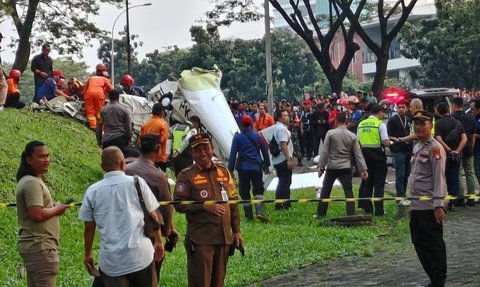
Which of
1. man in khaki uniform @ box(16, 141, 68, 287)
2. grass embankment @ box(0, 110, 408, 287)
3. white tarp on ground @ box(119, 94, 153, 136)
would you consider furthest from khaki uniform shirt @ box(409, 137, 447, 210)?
white tarp on ground @ box(119, 94, 153, 136)

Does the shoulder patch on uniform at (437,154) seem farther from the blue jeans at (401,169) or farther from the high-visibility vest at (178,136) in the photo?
the high-visibility vest at (178,136)

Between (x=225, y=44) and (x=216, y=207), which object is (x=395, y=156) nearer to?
(x=216, y=207)

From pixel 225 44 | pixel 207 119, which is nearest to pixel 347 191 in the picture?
pixel 207 119

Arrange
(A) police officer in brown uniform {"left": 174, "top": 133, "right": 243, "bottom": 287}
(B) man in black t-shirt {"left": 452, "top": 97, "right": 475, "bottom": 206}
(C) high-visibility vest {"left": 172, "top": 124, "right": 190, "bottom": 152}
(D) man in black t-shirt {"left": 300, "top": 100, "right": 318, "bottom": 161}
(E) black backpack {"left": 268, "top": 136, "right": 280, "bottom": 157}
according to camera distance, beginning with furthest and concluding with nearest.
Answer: (D) man in black t-shirt {"left": 300, "top": 100, "right": 318, "bottom": 161} → (C) high-visibility vest {"left": 172, "top": 124, "right": 190, "bottom": 152} → (E) black backpack {"left": 268, "top": 136, "right": 280, "bottom": 157} → (B) man in black t-shirt {"left": 452, "top": 97, "right": 475, "bottom": 206} → (A) police officer in brown uniform {"left": 174, "top": 133, "right": 243, "bottom": 287}

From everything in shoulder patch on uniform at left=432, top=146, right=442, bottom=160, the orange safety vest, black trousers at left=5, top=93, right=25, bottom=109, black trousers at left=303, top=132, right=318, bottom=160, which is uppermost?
the orange safety vest

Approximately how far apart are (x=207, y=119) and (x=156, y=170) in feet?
39.8

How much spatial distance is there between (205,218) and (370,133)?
7520 millimetres

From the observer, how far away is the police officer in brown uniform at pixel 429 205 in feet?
30.6

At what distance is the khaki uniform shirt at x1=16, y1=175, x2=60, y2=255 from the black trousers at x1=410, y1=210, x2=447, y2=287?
365 cm

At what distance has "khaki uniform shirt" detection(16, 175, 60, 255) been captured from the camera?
7.72 metres

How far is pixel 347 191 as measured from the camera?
49.4 feet

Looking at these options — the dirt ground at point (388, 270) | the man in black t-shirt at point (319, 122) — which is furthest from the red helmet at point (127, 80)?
the dirt ground at point (388, 270)

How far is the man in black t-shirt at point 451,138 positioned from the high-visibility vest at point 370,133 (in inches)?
36.7

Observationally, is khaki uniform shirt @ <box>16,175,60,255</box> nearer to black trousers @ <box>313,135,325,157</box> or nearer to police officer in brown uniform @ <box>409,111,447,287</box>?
Result: police officer in brown uniform @ <box>409,111,447,287</box>
